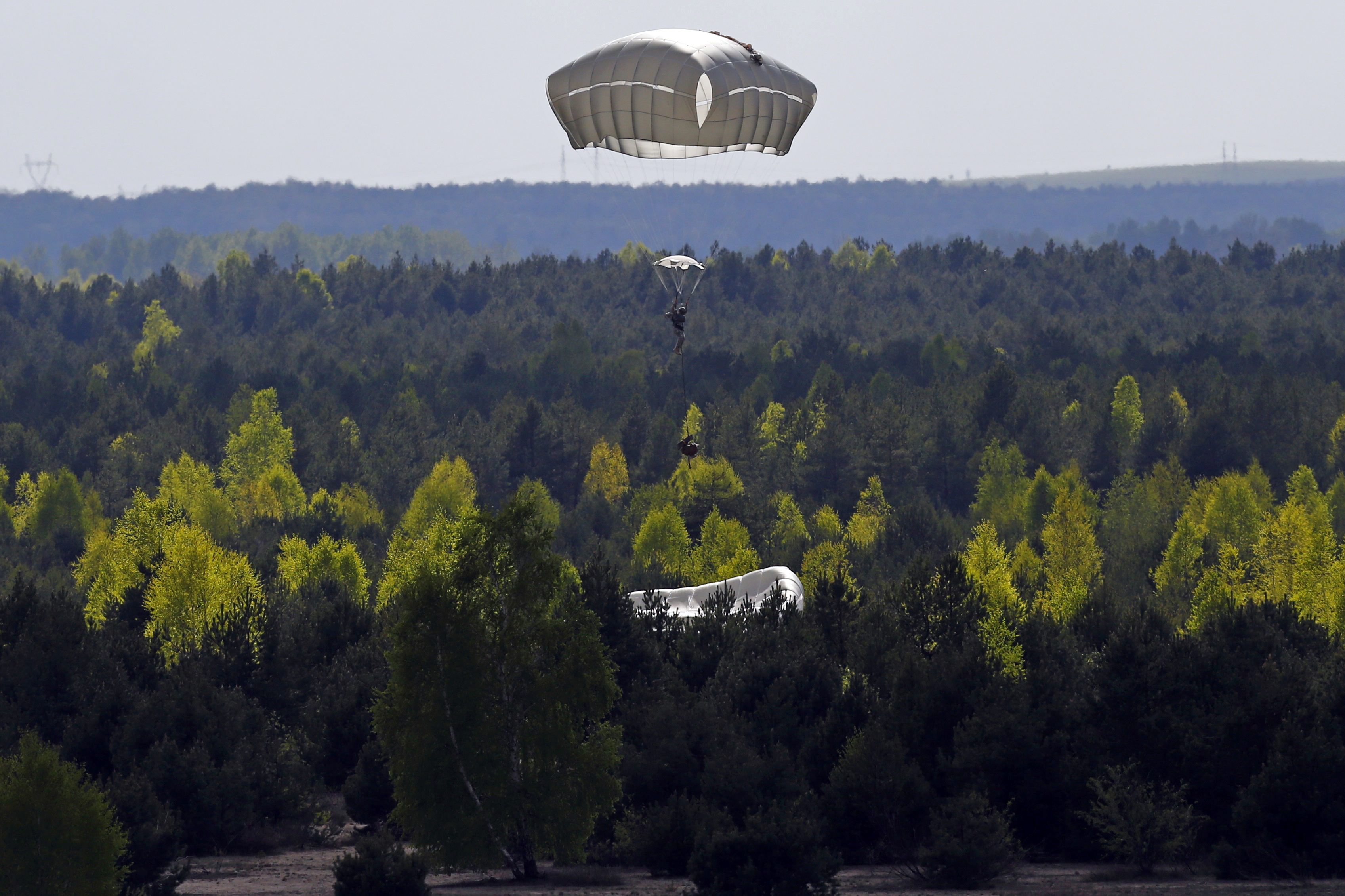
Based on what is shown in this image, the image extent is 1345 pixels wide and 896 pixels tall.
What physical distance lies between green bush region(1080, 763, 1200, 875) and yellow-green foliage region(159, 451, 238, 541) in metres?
93.9

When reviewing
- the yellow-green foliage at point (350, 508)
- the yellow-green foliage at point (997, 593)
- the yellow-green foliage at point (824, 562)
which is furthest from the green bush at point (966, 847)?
the yellow-green foliage at point (350, 508)

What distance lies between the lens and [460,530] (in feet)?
139

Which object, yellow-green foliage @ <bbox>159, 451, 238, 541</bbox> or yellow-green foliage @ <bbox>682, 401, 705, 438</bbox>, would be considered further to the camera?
yellow-green foliage @ <bbox>682, 401, 705, 438</bbox>

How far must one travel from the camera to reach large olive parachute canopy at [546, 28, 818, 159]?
50594 millimetres

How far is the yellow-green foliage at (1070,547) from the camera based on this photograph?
348 ft

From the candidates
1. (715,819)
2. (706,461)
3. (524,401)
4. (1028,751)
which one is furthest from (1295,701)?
(524,401)

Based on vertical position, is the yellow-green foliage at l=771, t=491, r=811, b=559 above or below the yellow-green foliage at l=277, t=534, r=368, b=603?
below

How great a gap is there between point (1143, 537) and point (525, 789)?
7942 cm

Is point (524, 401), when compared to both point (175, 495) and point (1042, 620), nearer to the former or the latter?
point (175, 495)

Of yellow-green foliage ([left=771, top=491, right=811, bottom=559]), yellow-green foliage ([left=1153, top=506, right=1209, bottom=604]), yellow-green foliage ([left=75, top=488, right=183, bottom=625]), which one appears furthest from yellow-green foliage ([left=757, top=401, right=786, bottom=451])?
yellow-green foliage ([left=75, top=488, right=183, bottom=625])

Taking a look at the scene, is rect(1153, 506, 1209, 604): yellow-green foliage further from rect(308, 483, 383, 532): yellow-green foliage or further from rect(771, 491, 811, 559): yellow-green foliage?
rect(308, 483, 383, 532): yellow-green foliage

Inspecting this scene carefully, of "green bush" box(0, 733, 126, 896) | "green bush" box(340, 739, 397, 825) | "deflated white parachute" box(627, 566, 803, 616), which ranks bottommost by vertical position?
"deflated white parachute" box(627, 566, 803, 616)

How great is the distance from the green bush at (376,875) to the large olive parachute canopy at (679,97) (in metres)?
23.8

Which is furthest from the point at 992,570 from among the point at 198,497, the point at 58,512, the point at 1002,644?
the point at 58,512
